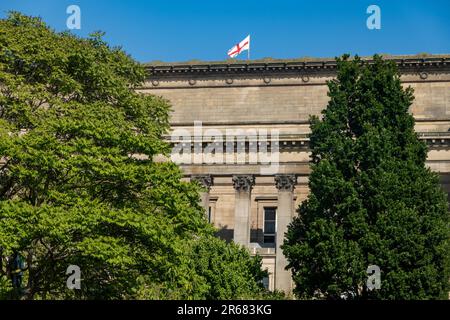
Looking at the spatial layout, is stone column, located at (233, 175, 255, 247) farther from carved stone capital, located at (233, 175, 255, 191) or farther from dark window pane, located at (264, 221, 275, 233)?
dark window pane, located at (264, 221, 275, 233)

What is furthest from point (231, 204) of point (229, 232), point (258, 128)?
point (258, 128)

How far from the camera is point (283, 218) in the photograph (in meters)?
52.7

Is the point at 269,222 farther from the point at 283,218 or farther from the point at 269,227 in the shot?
the point at 283,218

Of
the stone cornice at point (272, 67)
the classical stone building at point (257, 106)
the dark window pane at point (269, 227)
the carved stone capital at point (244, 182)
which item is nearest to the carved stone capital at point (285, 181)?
the carved stone capital at point (244, 182)

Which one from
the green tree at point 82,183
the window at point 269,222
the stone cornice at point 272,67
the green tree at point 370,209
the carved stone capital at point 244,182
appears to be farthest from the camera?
the window at point 269,222

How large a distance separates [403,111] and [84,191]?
63.7 feet

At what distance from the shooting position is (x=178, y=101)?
63.1 m

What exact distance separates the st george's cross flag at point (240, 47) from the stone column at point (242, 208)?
12198 millimetres

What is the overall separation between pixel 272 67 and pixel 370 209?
2498cm

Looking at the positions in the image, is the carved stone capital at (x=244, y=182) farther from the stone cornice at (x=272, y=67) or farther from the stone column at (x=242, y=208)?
the stone cornice at (x=272, y=67)

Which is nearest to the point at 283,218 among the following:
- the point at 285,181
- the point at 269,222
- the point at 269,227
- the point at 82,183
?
the point at 285,181

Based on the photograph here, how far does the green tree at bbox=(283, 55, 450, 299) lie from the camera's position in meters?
37.8

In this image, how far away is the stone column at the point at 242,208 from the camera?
53062 millimetres

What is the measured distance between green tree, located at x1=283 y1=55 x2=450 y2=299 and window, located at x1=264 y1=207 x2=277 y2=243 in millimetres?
19606
